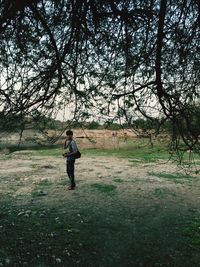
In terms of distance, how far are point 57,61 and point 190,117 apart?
9.77 feet

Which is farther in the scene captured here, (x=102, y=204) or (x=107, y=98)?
(x=102, y=204)

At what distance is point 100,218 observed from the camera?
11258 mm

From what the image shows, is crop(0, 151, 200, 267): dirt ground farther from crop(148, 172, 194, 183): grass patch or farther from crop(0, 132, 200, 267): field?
crop(148, 172, 194, 183): grass patch

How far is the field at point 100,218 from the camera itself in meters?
8.47

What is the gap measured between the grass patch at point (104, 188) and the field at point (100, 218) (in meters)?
0.04

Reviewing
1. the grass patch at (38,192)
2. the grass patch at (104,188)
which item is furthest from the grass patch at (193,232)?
the grass patch at (38,192)

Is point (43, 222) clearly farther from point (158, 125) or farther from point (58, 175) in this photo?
point (58, 175)

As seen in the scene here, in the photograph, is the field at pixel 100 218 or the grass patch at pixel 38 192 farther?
the grass patch at pixel 38 192

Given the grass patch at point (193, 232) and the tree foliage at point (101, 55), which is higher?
the tree foliage at point (101, 55)

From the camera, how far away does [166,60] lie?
9.16 m

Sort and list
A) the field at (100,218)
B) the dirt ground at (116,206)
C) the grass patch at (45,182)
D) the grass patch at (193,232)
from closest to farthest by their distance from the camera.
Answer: the field at (100,218) < the dirt ground at (116,206) < the grass patch at (193,232) < the grass patch at (45,182)

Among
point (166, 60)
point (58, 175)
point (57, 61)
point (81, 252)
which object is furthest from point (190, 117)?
point (58, 175)

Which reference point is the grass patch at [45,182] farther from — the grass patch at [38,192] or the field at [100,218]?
the grass patch at [38,192]

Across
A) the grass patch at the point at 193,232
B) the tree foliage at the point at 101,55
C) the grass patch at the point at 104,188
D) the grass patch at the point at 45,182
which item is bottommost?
the grass patch at the point at 193,232
